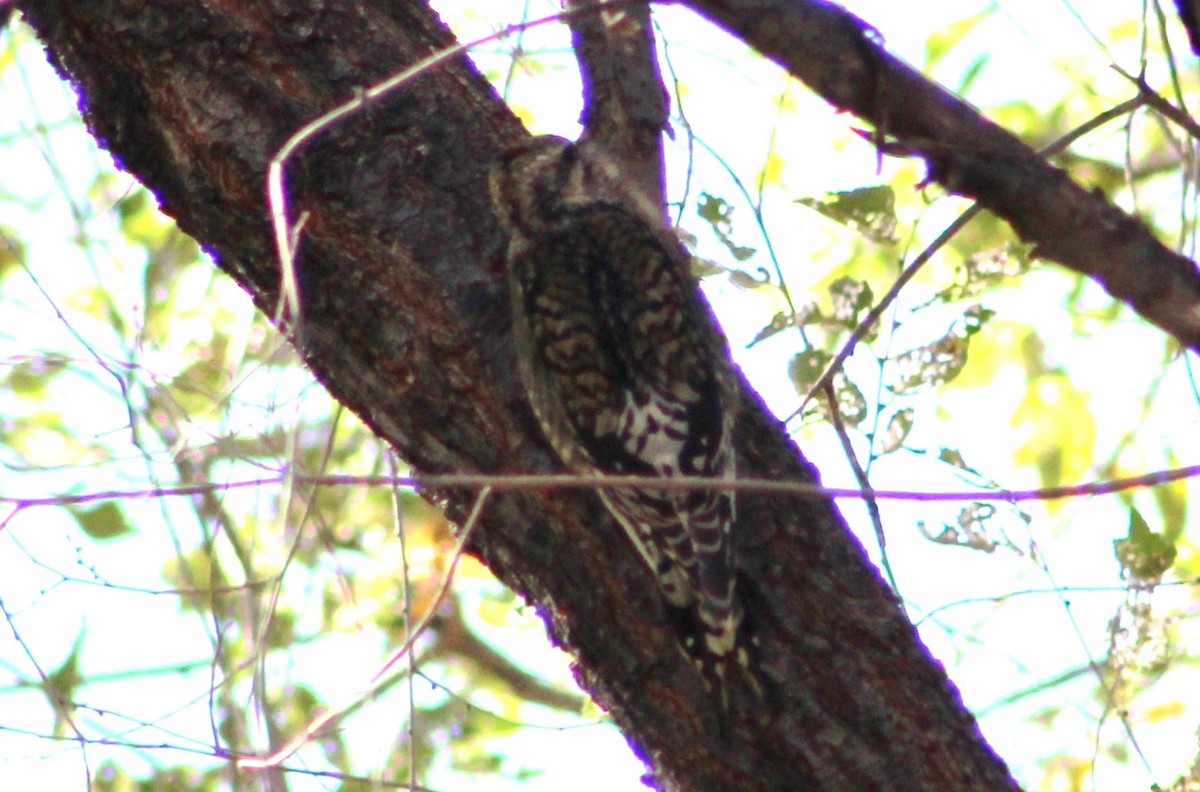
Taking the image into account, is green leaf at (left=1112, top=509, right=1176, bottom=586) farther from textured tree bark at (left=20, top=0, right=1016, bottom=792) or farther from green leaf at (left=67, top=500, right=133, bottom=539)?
green leaf at (left=67, top=500, right=133, bottom=539)

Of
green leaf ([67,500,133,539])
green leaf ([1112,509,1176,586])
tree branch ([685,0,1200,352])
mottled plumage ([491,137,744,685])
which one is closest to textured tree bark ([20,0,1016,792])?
mottled plumage ([491,137,744,685])

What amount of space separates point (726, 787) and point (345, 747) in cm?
330

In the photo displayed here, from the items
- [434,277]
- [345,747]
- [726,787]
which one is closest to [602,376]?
[434,277]

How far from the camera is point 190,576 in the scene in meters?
3.71

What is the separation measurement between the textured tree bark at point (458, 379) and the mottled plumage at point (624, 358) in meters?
0.06

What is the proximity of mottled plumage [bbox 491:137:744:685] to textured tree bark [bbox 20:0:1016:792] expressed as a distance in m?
0.06

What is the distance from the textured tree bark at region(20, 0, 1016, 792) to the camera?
262 centimetres

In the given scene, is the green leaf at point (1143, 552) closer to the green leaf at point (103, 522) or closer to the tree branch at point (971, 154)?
the tree branch at point (971, 154)

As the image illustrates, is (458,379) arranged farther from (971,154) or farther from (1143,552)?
(971,154)

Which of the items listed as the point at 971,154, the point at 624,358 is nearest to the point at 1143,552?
the point at 624,358

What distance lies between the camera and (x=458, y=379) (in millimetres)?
2760

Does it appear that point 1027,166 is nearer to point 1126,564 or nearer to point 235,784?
point 1126,564

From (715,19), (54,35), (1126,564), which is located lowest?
(715,19)

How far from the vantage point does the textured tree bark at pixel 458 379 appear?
8.61 ft
